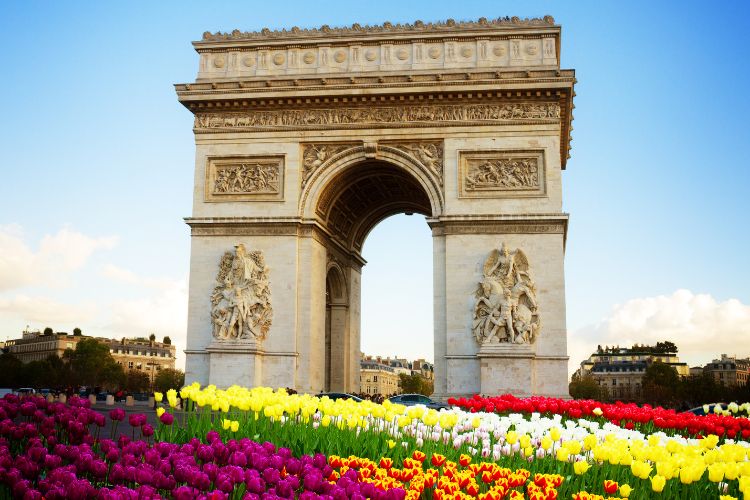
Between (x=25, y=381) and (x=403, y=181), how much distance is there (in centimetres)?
7804

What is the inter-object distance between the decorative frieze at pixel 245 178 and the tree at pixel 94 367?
76.3 metres

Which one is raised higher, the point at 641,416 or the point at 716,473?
the point at 641,416

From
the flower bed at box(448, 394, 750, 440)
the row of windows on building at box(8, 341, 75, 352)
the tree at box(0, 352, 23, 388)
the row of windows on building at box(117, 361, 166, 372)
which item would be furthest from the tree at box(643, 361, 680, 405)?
the row of windows on building at box(8, 341, 75, 352)

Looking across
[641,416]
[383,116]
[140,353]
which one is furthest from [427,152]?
[140,353]

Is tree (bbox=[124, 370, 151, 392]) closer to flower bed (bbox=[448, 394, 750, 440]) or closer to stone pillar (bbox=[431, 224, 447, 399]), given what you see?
stone pillar (bbox=[431, 224, 447, 399])

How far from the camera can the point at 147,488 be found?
18.8ft

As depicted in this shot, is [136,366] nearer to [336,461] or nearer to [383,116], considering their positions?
[383,116]

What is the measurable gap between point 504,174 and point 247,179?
31.3ft

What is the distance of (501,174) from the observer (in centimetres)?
2958

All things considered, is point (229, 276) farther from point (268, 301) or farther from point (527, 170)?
point (527, 170)

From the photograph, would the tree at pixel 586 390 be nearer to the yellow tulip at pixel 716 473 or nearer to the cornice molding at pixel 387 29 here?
the cornice molding at pixel 387 29

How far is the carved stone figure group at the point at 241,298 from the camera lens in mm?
29438

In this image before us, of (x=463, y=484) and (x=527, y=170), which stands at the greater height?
(x=527, y=170)

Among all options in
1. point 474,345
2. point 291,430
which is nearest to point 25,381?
point 474,345
